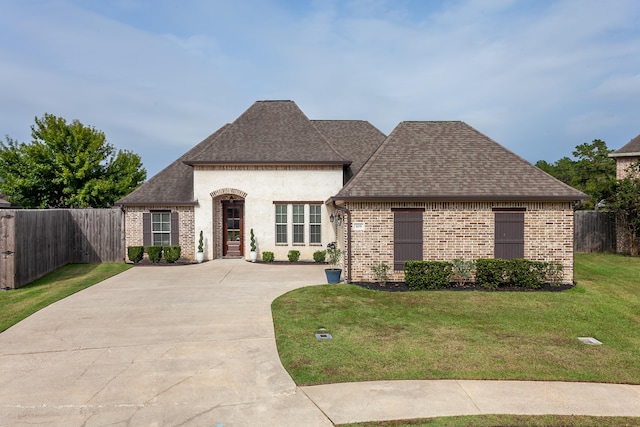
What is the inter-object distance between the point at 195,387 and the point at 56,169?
2647cm

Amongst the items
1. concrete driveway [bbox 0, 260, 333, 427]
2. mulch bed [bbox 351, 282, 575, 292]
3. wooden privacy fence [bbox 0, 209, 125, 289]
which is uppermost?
wooden privacy fence [bbox 0, 209, 125, 289]

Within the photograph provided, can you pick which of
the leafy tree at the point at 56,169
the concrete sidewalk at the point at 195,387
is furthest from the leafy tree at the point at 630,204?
the leafy tree at the point at 56,169

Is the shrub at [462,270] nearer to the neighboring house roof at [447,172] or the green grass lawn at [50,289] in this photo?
the neighboring house roof at [447,172]

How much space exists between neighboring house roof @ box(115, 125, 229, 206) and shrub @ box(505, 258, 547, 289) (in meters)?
13.3

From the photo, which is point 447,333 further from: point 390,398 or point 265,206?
point 265,206

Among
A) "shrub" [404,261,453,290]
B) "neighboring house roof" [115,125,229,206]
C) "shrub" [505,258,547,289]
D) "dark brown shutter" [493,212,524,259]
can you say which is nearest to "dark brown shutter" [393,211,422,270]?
"shrub" [404,261,453,290]

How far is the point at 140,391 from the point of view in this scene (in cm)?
540

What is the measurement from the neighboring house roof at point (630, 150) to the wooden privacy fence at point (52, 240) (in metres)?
25.9

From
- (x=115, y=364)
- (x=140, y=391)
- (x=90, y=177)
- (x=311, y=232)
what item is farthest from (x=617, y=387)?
(x=90, y=177)

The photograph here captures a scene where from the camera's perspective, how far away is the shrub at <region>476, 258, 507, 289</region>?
11984 mm

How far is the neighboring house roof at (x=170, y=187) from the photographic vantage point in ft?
59.4

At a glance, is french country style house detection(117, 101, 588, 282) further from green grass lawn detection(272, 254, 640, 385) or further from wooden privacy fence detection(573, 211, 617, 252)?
wooden privacy fence detection(573, 211, 617, 252)

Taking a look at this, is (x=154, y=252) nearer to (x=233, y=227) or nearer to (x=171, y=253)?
(x=171, y=253)

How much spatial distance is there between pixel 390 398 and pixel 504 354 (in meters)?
2.76
